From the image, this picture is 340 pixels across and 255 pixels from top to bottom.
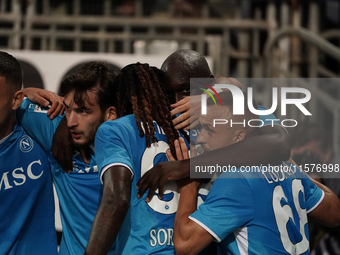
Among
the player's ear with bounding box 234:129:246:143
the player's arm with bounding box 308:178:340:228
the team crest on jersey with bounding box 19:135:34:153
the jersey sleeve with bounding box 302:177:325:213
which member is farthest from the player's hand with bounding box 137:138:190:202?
the team crest on jersey with bounding box 19:135:34:153

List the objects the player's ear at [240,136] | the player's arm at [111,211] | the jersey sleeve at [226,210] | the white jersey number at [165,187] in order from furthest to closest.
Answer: the player's ear at [240,136]
the white jersey number at [165,187]
the jersey sleeve at [226,210]
the player's arm at [111,211]

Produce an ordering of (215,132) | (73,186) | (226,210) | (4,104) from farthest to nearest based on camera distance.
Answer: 1. (73,186)
2. (4,104)
3. (215,132)
4. (226,210)

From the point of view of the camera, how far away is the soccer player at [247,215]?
1.91m

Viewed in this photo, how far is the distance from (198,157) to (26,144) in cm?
119

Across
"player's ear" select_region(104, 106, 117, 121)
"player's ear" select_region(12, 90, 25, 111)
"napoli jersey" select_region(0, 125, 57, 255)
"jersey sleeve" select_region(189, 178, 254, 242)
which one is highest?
"player's ear" select_region(12, 90, 25, 111)

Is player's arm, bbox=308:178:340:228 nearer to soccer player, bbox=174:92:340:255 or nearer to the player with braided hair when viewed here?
soccer player, bbox=174:92:340:255

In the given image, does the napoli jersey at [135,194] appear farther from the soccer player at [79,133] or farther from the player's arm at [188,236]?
the soccer player at [79,133]

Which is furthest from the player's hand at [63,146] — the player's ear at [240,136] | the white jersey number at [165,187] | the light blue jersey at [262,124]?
the player's ear at [240,136]

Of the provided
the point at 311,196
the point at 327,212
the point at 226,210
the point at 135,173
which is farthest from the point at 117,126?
the point at 327,212

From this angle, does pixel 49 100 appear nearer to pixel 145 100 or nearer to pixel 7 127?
pixel 7 127

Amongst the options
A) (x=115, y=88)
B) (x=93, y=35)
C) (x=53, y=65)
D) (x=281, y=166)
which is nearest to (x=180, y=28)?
(x=93, y=35)

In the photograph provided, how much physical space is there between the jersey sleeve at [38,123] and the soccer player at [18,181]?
0.13 ft

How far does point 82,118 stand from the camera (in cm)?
239

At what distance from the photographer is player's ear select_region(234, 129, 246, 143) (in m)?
2.25
